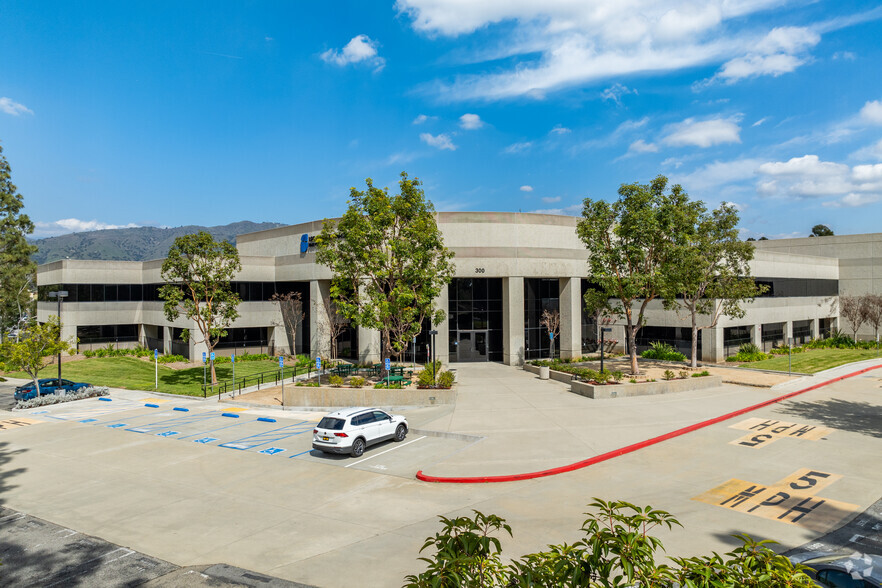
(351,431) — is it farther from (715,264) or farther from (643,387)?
(715,264)

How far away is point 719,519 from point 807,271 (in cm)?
5316

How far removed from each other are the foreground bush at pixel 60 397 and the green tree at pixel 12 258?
3511cm

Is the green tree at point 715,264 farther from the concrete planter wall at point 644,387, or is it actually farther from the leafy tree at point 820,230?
the leafy tree at point 820,230

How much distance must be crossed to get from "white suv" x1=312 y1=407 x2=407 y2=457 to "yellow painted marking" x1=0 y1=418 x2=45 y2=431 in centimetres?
1712

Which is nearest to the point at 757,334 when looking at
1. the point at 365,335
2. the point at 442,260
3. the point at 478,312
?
the point at 478,312

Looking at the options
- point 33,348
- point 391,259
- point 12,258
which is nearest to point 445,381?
point 391,259

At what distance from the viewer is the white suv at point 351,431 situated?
18688 millimetres

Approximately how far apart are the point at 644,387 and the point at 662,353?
15891 millimetres

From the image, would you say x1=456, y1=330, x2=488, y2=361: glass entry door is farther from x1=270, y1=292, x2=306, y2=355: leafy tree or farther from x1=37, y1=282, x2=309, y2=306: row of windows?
x1=37, y1=282, x2=309, y2=306: row of windows

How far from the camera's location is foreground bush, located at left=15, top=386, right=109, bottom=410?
30.4m

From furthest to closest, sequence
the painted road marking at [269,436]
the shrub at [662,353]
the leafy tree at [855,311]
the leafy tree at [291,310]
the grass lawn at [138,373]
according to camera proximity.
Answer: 1. the leafy tree at [855,311]
2. the leafy tree at [291,310]
3. the shrub at [662,353]
4. the grass lawn at [138,373]
5. the painted road marking at [269,436]

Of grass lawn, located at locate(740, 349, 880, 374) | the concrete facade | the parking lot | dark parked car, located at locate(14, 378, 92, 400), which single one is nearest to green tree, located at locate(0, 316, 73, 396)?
dark parked car, located at locate(14, 378, 92, 400)

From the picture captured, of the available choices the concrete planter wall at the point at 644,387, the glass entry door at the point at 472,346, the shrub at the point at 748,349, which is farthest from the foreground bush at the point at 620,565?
the shrub at the point at 748,349

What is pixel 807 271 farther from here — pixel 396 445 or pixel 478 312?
pixel 396 445
